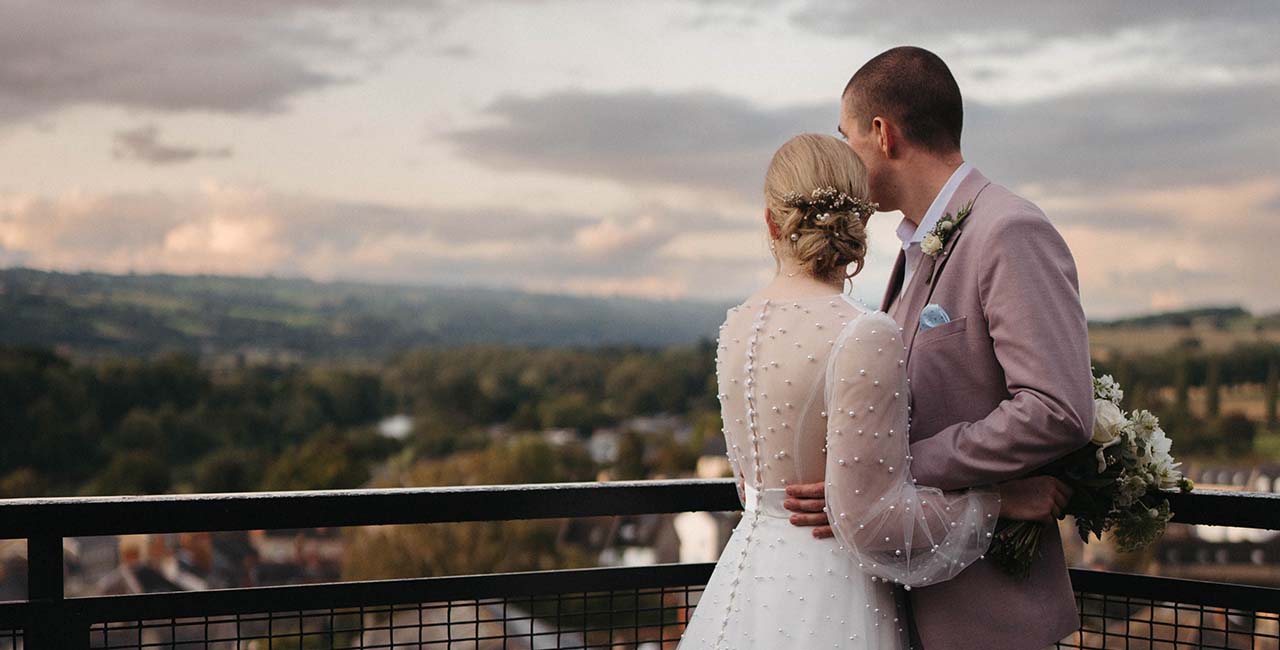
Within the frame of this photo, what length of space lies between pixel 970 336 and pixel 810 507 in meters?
0.45

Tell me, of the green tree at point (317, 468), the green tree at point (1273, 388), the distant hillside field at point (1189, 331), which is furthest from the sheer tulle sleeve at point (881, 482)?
the green tree at point (1273, 388)

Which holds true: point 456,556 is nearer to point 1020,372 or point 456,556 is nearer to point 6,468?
point 6,468

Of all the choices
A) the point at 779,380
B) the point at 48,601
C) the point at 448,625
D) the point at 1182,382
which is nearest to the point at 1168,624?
the point at 779,380

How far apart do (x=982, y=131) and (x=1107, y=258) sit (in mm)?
11608

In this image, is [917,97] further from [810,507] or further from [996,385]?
[810,507]

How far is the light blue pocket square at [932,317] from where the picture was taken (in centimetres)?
218

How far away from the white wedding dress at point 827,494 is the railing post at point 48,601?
130 cm

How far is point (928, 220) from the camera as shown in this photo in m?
2.35

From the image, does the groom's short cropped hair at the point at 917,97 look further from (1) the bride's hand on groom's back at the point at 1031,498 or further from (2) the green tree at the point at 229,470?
(2) the green tree at the point at 229,470

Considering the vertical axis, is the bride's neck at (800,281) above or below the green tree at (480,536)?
above

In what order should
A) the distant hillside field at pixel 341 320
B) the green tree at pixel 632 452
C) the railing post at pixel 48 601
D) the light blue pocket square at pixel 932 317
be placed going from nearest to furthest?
the light blue pocket square at pixel 932 317 < the railing post at pixel 48 601 < the green tree at pixel 632 452 < the distant hillside field at pixel 341 320

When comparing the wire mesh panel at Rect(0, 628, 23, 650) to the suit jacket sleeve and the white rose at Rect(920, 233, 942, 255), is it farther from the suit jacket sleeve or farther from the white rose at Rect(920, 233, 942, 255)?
the white rose at Rect(920, 233, 942, 255)

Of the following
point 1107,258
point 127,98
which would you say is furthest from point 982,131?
point 127,98

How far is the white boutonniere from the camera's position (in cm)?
220
